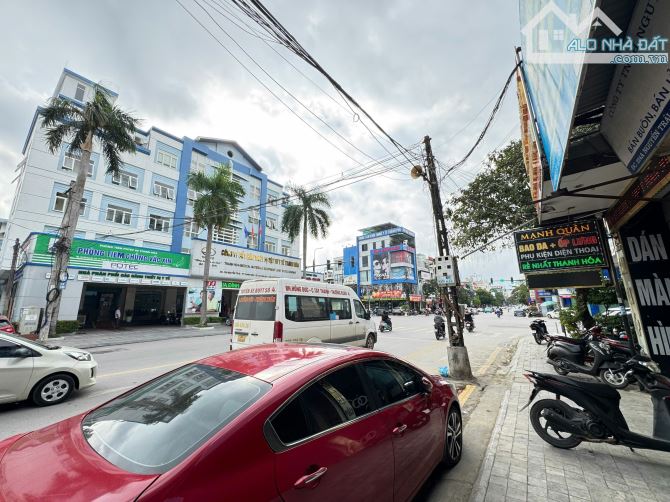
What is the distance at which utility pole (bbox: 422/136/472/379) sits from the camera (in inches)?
275

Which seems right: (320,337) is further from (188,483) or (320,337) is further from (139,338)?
(139,338)

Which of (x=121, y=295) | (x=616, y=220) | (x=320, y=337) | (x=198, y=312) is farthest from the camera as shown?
(x=121, y=295)

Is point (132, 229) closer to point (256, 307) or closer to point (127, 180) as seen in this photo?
point (127, 180)

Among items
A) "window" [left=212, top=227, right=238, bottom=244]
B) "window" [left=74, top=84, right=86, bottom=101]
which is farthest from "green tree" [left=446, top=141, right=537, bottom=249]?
"window" [left=74, top=84, right=86, bottom=101]

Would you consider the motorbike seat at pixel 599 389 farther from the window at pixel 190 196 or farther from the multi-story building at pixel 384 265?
the multi-story building at pixel 384 265

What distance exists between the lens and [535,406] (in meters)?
3.80

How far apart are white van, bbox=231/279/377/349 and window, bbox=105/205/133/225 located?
2084 cm

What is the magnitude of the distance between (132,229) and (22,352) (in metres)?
22.1

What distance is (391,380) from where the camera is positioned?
2.74 m

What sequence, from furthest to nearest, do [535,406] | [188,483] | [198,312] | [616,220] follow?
[198,312] < [616,220] < [535,406] < [188,483]

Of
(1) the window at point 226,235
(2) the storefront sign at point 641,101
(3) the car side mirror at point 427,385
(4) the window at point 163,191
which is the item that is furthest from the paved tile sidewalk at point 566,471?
(4) the window at point 163,191

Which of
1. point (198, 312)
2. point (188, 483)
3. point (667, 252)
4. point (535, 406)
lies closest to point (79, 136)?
point (198, 312)

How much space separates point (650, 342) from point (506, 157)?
27.2 feet

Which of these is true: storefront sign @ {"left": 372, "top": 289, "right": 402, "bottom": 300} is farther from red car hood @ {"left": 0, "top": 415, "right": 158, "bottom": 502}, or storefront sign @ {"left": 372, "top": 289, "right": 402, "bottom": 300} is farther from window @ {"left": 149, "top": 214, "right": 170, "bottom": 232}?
red car hood @ {"left": 0, "top": 415, "right": 158, "bottom": 502}
